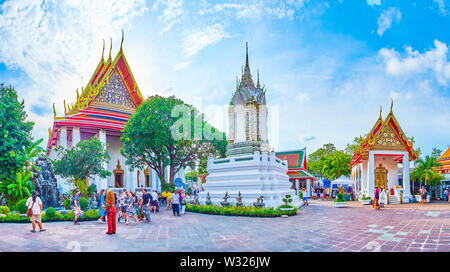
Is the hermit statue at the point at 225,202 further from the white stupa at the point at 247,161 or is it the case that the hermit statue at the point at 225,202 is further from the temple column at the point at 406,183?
the temple column at the point at 406,183

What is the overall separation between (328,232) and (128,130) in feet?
52.9

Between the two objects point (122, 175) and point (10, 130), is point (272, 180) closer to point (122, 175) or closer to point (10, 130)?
point (10, 130)

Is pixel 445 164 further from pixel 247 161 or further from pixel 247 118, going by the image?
pixel 247 161

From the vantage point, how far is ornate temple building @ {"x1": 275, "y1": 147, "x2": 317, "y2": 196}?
116ft

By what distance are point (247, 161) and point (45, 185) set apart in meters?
11.0

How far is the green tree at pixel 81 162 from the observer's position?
821 inches

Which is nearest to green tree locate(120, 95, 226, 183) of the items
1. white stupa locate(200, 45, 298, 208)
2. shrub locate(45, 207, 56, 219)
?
white stupa locate(200, 45, 298, 208)

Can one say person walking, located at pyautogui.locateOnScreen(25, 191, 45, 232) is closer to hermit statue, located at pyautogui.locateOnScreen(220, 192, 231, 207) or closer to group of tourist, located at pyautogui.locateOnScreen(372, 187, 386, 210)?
hermit statue, located at pyautogui.locateOnScreen(220, 192, 231, 207)

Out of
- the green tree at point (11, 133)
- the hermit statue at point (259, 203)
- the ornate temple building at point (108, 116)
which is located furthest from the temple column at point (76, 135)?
the hermit statue at point (259, 203)

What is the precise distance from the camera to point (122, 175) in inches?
1145

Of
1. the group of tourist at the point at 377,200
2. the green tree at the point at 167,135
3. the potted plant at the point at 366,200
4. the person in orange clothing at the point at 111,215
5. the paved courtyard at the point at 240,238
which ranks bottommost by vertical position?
the potted plant at the point at 366,200

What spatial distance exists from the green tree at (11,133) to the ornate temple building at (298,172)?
25808mm
